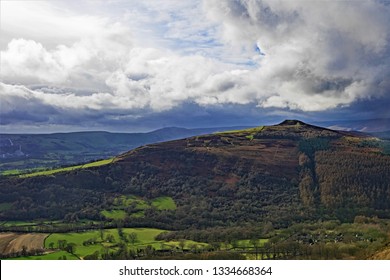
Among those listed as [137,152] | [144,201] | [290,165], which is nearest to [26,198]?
[144,201]

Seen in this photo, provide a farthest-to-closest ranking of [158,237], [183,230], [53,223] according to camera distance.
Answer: [53,223] → [183,230] → [158,237]

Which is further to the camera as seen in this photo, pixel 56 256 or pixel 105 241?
pixel 105 241

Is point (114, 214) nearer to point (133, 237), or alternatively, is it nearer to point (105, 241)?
point (133, 237)

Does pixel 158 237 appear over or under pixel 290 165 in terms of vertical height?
under

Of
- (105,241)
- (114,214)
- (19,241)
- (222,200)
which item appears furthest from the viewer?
(222,200)

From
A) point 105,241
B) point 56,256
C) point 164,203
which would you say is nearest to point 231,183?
point 164,203

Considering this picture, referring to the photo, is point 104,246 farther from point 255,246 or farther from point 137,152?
point 137,152
